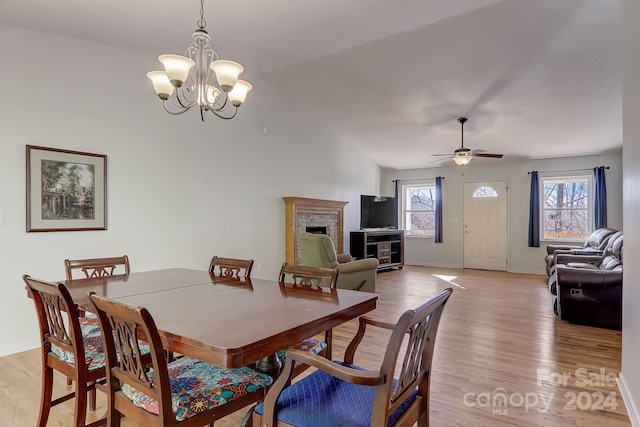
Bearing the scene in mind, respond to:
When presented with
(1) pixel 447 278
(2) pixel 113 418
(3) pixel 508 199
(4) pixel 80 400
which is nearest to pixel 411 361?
(2) pixel 113 418

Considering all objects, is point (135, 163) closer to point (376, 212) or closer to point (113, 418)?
point (113, 418)

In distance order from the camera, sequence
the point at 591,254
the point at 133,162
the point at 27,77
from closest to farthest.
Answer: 1. the point at 27,77
2. the point at 133,162
3. the point at 591,254

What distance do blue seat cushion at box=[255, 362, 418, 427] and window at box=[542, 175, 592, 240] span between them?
735cm

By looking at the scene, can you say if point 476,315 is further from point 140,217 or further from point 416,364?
point 140,217

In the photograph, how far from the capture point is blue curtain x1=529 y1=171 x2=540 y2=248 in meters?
7.29

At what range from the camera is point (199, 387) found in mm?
1469

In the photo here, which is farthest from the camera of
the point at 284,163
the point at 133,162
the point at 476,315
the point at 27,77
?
the point at 284,163

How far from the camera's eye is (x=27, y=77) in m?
3.19

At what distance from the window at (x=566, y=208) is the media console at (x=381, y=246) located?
9.76ft

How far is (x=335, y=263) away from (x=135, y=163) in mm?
2643

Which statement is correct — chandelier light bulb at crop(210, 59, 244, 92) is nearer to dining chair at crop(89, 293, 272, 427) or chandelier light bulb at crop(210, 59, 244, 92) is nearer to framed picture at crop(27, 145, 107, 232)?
dining chair at crop(89, 293, 272, 427)

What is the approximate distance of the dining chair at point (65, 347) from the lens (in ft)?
5.24

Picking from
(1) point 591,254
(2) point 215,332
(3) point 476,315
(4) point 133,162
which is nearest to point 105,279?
(2) point 215,332

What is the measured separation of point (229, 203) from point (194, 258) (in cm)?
92
